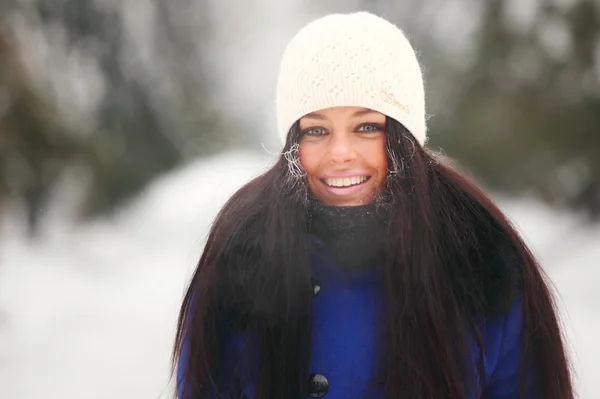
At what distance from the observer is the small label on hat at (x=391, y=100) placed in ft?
4.67

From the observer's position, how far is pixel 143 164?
8.54 meters

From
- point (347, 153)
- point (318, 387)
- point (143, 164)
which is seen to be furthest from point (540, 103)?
point (318, 387)

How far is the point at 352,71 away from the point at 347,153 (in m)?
0.19

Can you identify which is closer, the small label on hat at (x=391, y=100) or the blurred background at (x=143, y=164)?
the small label on hat at (x=391, y=100)

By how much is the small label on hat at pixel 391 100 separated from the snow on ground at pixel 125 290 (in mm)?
734

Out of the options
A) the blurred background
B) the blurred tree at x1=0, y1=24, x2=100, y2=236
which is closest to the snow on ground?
→ the blurred background

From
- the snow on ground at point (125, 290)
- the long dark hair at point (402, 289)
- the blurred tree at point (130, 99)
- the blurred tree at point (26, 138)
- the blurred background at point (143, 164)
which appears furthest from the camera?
the blurred tree at point (130, 99)

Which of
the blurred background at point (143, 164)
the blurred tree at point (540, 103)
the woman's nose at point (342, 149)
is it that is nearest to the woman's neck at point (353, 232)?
the woman's nose at point (342, 149)

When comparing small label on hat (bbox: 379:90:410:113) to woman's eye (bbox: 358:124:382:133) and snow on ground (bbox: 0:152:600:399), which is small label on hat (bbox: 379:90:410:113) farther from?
snow on ground (bbox: 0:152:600:399)

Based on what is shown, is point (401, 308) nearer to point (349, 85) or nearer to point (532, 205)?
point (349, 85)

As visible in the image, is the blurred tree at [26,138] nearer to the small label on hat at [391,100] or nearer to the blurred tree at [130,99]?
the blurred tree at [130,99]

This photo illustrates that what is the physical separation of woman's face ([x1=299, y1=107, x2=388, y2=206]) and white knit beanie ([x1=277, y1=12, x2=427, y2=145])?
3 cm

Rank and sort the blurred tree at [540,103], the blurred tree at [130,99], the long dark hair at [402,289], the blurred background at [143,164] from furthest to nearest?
the blurred tree at [130,99], the blurred tree at [540,103], the blurred background at [143,164], the long dark hair at [402,289]

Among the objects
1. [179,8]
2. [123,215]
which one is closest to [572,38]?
[123,215]
